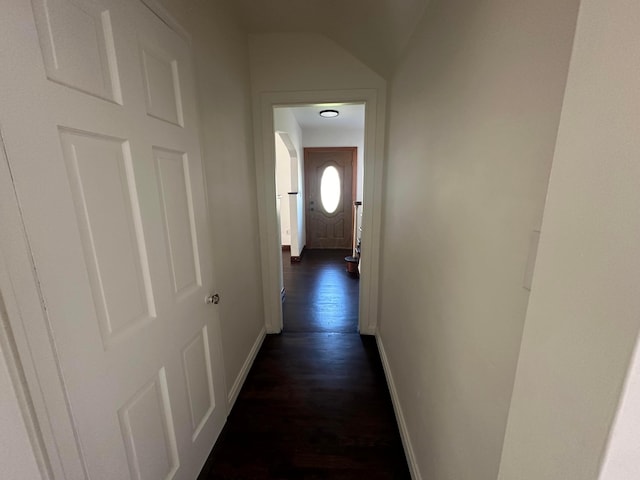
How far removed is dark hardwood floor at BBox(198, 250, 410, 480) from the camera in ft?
4.57

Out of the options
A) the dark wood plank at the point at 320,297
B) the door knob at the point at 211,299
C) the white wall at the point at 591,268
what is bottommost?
the dark wood plank at the point at 320,297

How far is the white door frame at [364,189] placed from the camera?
2.10 meters

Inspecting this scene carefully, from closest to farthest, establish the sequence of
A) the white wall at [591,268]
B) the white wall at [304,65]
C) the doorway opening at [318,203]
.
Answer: the white wall at [591,268]
the white wall at [304,65]
the doorway opening at [318,203]

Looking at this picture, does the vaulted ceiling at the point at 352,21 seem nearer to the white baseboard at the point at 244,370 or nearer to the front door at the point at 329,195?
the white baseboard at the point at 244,370

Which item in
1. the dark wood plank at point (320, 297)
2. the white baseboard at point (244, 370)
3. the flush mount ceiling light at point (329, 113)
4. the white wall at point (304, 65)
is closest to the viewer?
the white baseboard at point (244, 370)

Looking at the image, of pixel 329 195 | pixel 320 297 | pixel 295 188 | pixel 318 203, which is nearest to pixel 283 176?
pixel 295 188

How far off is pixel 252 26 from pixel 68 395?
7.54 ft

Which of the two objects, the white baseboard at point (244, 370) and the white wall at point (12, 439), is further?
the white baseboard at point (244, 370)

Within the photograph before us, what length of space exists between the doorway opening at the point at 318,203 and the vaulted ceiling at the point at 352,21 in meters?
1.47

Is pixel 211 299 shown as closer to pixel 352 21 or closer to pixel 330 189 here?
pixel 352 21

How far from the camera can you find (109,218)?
2.60ft

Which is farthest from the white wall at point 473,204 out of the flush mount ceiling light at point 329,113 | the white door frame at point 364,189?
the flush mount ceiling light at point 329,113

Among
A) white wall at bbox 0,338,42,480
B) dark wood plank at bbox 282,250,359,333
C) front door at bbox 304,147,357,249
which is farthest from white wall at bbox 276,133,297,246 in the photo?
white wall at bbox 0,338,42,480

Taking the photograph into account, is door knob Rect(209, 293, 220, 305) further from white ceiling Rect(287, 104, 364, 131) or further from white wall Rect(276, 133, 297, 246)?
white wall Rect(276, 133, 297, 246)
